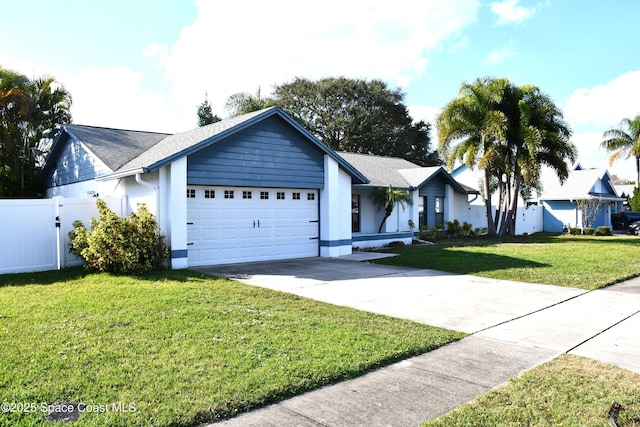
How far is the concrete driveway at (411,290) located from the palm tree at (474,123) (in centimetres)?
1366

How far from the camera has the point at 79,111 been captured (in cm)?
2312

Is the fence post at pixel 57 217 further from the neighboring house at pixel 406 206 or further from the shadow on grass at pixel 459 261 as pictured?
the neighboring house at pixel 406 206

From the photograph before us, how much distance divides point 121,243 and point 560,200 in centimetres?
2902

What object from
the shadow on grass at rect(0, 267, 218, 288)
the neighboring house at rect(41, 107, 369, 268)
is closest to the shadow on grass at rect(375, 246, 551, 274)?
the neighboring house at rect(41, 107, 369, 268)

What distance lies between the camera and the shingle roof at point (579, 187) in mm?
30312

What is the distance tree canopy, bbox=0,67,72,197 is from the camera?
665 inches

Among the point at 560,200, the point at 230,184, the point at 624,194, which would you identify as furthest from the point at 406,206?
the point at 624,194

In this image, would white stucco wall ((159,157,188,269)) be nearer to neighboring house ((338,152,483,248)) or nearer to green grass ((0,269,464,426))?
green grass ((0,269,464,426))

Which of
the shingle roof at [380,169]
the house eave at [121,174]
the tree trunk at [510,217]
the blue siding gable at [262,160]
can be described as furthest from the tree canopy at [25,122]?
the tree trunk at [510,217]

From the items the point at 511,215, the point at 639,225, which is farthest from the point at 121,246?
the point at 639,225

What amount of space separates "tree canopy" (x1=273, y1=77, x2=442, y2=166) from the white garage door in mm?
29943

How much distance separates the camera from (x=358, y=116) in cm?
4412

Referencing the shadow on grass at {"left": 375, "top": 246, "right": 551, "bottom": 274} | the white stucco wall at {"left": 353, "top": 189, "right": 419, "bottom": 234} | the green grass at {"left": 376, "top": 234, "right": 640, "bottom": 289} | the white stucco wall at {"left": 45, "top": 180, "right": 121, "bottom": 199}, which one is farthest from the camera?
the white stucco wall at {"left": 353, "top": 189, "right": 419, "bottom": 234}

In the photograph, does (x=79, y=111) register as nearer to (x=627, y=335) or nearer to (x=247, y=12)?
(x=247, y=12)
